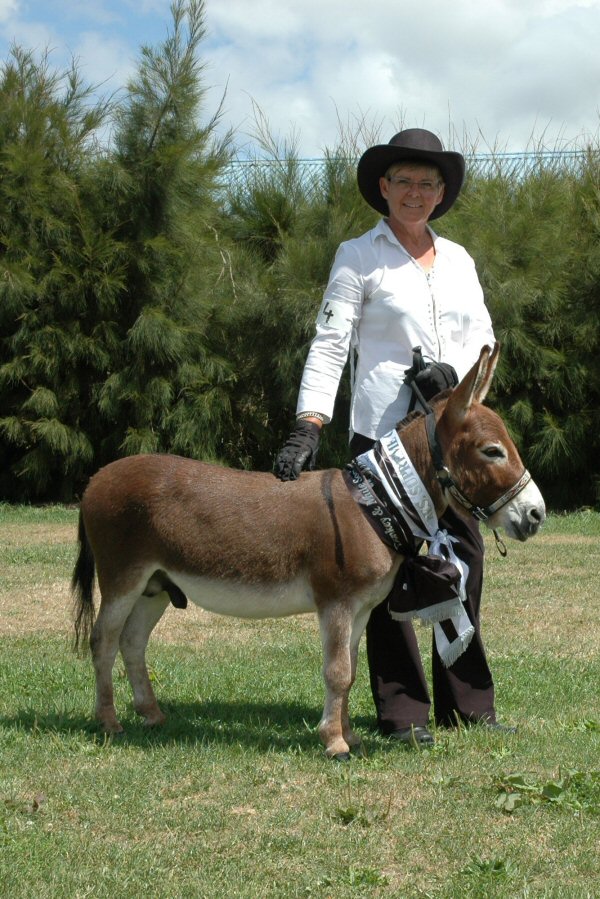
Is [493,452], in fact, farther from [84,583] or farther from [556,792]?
[84,583]

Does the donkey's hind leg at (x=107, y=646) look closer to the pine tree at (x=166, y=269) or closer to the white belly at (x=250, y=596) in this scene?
the white belly at (x=250, y=596)

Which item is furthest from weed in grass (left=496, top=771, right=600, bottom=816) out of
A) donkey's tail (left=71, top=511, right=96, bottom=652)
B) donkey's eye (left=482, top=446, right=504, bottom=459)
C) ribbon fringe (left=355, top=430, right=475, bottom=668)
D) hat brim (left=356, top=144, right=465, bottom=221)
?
hat brim (left=356, top=144, right=465, bottom=221)

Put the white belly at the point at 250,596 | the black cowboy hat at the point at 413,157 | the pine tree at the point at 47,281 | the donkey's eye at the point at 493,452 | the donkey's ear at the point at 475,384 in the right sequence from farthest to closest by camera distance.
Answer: the pine tree at the point at 47,281 → the black cowboy hat at the point at 413,157 → the white belly at the point at 250,596 → the donkey's eye at the point at 493,452 → the donkey's ear at the point at 475,384

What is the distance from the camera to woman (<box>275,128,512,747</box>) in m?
4.89

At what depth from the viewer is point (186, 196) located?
1413 centimetres

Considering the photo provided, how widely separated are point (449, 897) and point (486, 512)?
65.9 inches

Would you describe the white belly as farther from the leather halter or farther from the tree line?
the tree line

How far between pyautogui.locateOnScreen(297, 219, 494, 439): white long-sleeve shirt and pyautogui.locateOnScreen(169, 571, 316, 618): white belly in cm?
84

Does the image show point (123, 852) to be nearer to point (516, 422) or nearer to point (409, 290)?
point (409, 290)

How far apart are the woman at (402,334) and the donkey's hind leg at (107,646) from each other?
3.70 feet

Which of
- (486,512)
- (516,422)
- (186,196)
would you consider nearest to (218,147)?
(186,196)

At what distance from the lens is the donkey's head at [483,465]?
4391mm

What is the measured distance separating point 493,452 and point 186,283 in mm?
10044

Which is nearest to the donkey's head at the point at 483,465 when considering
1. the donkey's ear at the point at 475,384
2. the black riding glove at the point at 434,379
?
the donkey's ear at the point at 475,384
